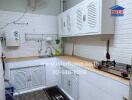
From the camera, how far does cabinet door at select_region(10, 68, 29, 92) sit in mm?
2721

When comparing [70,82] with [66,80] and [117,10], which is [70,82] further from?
[117,10]

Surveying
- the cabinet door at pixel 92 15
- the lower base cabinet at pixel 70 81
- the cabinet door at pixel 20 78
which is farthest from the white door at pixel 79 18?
the cabinet door at pixel 20 78

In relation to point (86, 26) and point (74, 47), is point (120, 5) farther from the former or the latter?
point (74, 47)

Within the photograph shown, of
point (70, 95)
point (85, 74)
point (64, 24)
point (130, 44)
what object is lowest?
point (70, 95)

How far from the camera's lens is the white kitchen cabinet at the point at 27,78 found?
2750 millimetres

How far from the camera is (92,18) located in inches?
81.0

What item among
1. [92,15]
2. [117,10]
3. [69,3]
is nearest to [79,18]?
[92,15]

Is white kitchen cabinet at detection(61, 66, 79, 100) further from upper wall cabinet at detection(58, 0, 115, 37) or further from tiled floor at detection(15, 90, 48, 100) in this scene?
upper wall cabinet at detection(58, 0, 115, 37)

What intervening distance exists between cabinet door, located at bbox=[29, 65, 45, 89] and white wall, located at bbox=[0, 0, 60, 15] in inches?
66.2

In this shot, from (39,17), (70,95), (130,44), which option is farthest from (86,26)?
(39,17)

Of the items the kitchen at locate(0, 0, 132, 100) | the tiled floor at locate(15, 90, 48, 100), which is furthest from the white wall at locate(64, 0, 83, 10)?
the tiled floor at locate(15, 90, 48, 100)

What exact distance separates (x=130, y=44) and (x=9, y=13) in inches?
118

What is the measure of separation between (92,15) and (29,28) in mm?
2024

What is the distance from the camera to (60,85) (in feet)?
10.0
